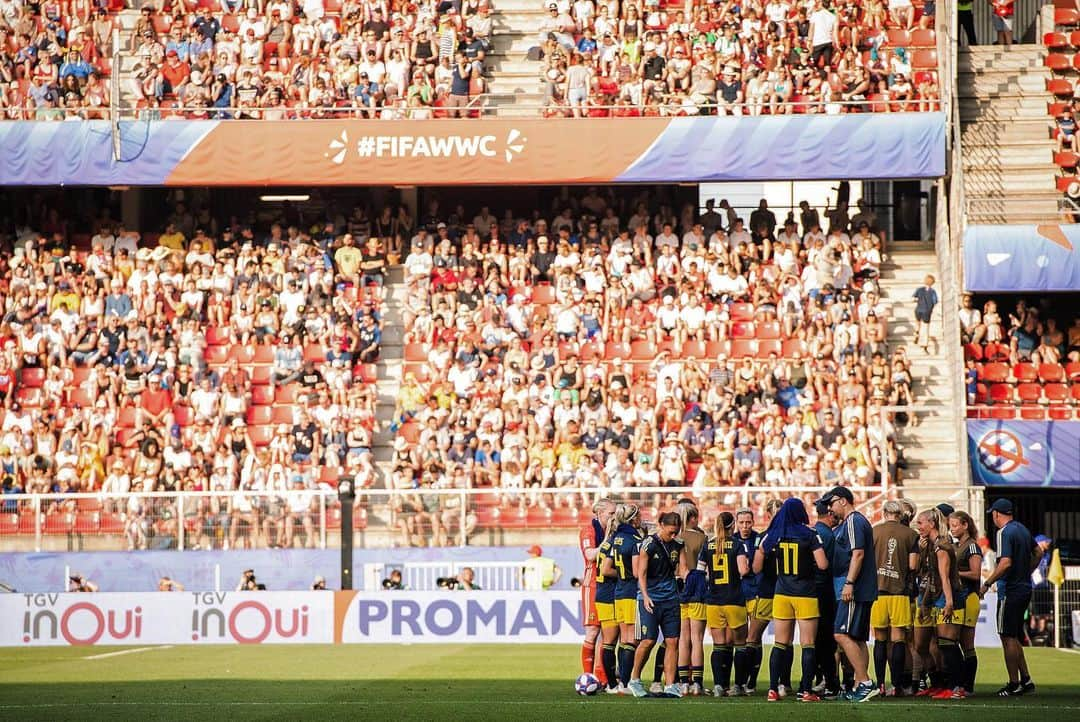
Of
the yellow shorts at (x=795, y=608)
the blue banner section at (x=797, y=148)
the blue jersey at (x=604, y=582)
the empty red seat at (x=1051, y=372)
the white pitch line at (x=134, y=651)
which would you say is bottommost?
the white pitch line at (x=134, y=651)

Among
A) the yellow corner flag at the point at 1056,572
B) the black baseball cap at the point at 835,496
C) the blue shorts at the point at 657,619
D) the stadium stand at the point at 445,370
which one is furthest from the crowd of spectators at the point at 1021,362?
the blue shorts at the point at 657,619

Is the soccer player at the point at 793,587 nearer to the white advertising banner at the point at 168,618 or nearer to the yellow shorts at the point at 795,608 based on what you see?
the yellow shorts at the point at 795,608

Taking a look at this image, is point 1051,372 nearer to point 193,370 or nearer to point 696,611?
point 696,611

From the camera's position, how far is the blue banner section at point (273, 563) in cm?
2509

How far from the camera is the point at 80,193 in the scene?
32.7m

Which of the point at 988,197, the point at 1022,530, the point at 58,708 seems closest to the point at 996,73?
the point at 988,197

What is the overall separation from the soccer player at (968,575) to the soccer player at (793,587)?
5.76ft

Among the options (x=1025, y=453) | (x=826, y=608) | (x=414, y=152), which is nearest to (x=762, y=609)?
(x=826, y=608)

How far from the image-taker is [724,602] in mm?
14898

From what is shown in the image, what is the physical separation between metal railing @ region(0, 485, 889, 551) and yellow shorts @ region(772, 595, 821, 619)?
10.5 meters

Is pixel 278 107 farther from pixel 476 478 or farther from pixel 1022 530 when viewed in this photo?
pixel 1022 530

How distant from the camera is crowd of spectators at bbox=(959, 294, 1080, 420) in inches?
1069

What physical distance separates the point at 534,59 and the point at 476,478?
975 cm

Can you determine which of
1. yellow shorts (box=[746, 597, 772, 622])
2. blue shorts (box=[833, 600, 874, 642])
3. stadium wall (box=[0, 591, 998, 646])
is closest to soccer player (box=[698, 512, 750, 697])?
yellow shorts (box=[746, 597, 772, 622])
